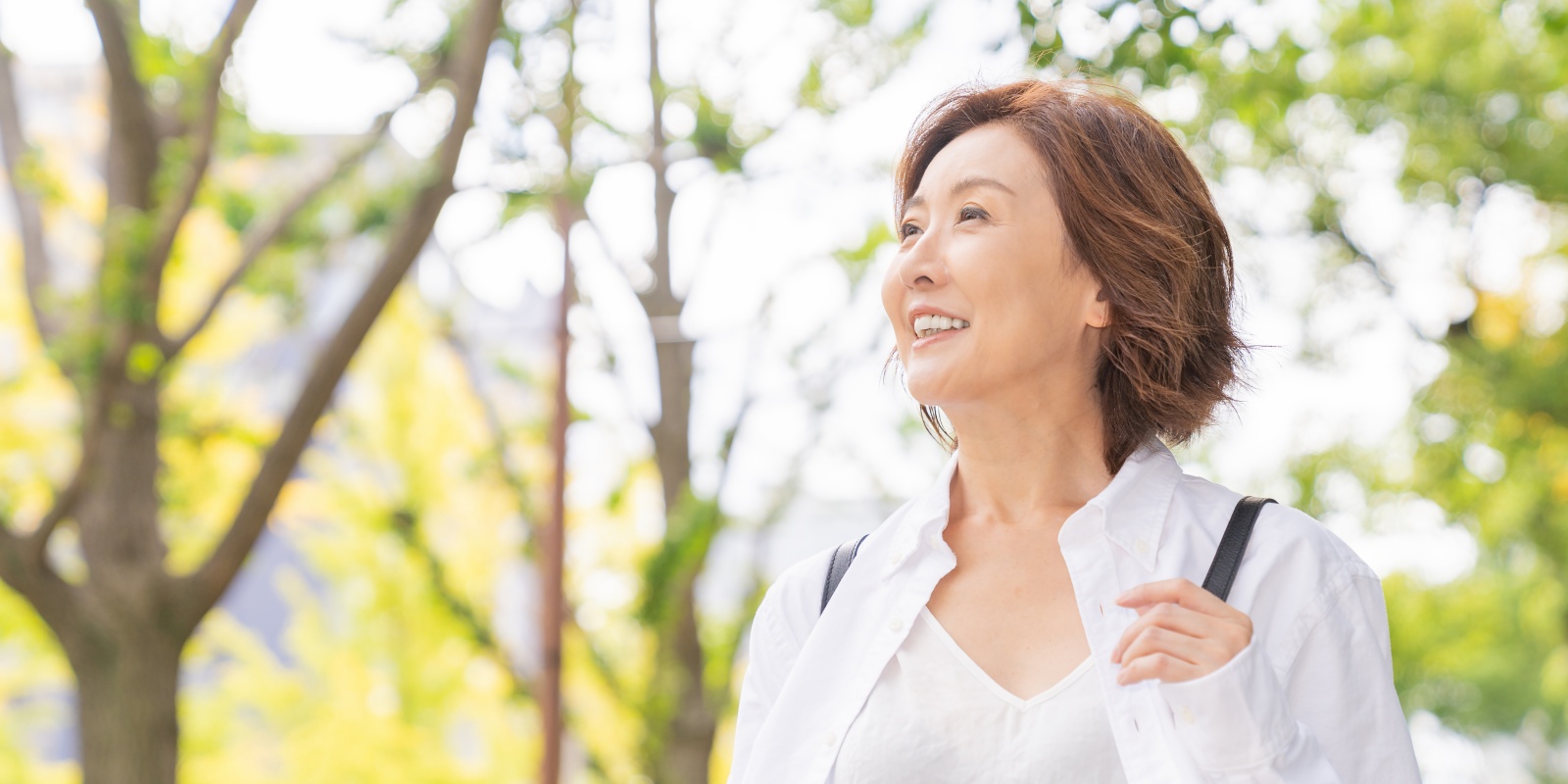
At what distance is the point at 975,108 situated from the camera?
5.92ft

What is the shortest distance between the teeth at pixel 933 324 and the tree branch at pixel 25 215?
615 centimetres

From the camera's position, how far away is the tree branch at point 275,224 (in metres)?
6.20

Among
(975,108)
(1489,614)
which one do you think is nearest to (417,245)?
(975,108)

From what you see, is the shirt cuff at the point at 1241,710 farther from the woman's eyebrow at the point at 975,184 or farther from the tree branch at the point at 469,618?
the tree branch at the point at 469,618

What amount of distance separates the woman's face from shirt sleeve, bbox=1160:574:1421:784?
439 mm

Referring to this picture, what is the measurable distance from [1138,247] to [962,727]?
61 centimetres

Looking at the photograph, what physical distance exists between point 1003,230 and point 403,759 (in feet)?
39.4

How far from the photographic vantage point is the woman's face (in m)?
1.63

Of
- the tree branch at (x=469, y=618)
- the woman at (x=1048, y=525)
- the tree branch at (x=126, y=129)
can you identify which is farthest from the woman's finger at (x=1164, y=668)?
the tree branch at (x=469, y=618)

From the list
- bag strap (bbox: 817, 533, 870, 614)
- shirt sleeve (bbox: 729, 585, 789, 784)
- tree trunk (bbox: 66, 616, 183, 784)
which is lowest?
tree trunk (bbox: 66, 616, 183, 784)

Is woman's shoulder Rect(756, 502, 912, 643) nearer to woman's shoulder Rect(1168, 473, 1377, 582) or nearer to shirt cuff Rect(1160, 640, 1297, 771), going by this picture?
woman's shoulder Rect(1168, 473, 1377, 582)

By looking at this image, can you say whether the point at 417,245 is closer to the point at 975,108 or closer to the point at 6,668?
the point at 975,108

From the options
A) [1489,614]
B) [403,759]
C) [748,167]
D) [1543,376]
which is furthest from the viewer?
[1489,614]

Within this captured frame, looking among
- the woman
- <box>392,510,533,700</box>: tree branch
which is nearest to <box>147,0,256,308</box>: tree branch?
<box>392,510,533,700</box>: tree branch
